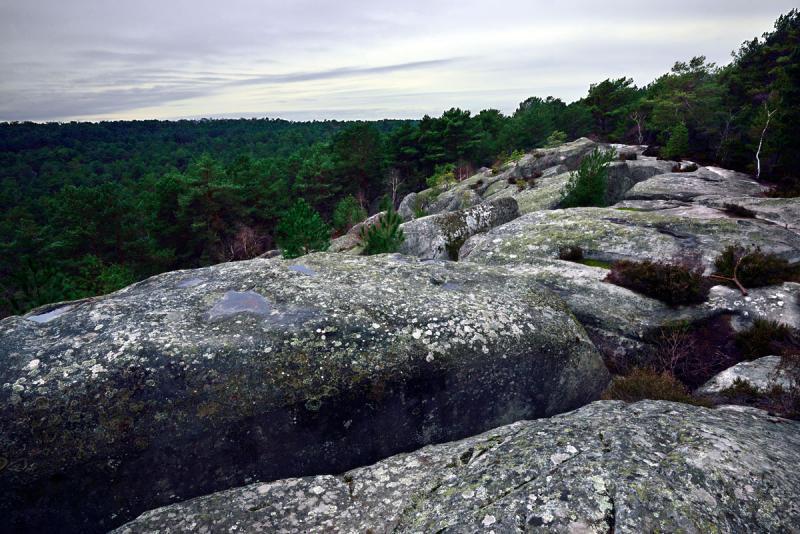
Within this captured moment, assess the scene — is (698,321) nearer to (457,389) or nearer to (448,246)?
(457,389)

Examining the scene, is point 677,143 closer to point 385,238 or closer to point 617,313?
point 385,238

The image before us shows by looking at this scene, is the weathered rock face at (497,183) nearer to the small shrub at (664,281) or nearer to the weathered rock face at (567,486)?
the small shrub at (664,281)

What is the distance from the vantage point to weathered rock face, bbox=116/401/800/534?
15.3 ft

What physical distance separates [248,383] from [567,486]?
15.8ft

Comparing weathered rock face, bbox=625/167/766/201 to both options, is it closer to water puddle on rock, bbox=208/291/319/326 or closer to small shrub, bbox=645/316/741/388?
small shrub, bbox=645/316/741/388

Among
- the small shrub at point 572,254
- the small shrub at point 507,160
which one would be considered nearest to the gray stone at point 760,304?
the small shrub at point 572,254

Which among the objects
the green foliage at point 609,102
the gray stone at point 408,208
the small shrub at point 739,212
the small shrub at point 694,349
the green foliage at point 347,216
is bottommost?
the green foliage at point 347,216

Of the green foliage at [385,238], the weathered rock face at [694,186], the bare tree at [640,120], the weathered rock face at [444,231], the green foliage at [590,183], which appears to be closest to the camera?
the green foliage at [385,238]

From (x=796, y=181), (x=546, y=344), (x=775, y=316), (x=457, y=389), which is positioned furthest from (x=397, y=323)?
(x=796, y=181)

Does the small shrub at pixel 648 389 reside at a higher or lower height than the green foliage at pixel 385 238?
lower

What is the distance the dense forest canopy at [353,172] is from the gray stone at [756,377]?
22.8m

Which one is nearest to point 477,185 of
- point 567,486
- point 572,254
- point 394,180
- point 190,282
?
point 394,180

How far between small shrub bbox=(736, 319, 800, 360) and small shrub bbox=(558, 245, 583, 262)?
16.2 feet

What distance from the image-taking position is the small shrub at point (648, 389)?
25.1 feet
